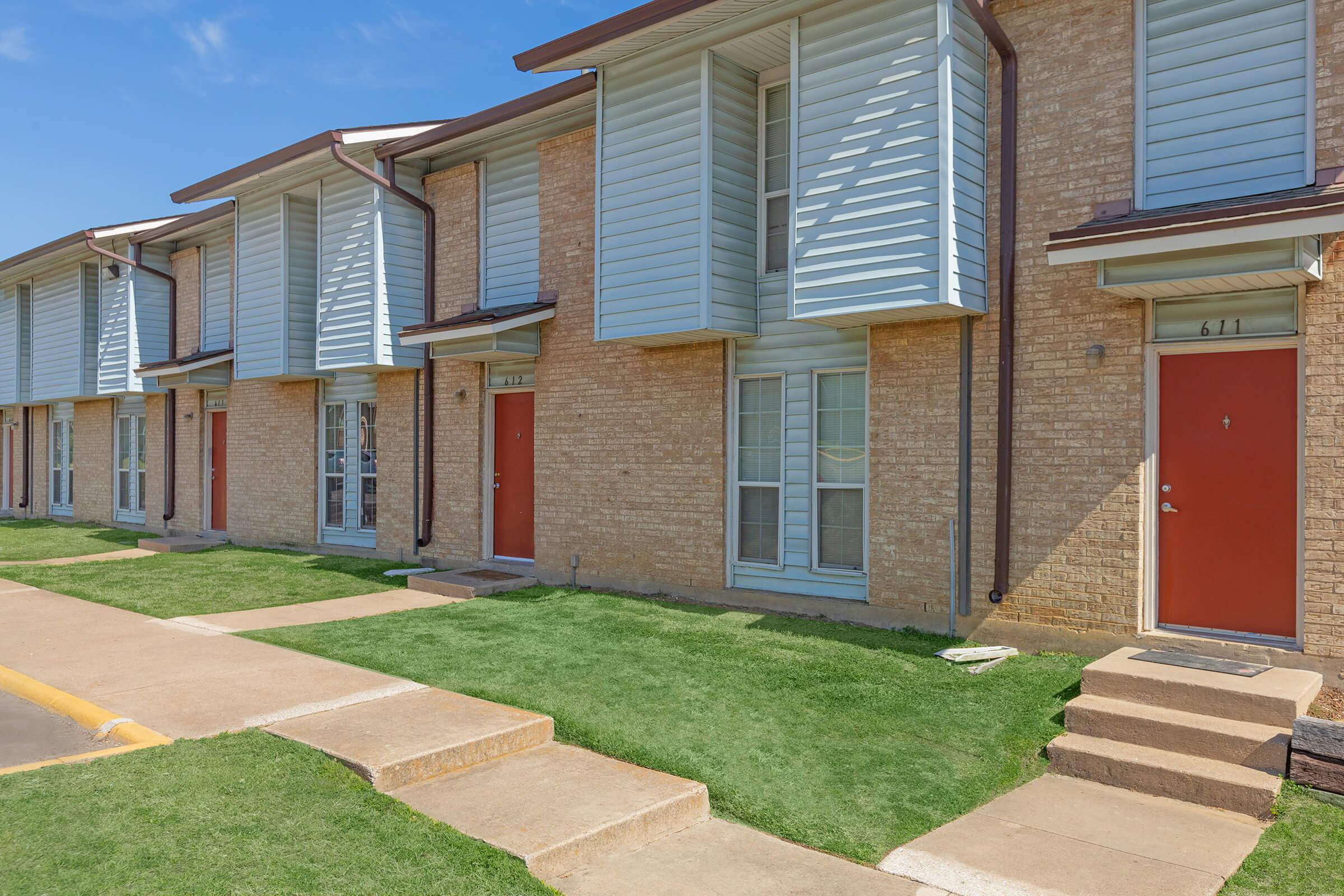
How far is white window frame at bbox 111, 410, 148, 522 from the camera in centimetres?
2130

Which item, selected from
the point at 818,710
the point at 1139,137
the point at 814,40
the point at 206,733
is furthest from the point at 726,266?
the point at 206,733

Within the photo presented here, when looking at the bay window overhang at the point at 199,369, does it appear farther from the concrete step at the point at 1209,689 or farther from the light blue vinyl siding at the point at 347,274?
the concrete step at the point at 1209,689

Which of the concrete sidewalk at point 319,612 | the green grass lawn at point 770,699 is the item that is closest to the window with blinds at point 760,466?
the green grass lawn at point 770,699

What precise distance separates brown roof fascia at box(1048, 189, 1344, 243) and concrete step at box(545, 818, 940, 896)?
4716 mm

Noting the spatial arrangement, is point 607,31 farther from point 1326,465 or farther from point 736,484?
point 1326,465

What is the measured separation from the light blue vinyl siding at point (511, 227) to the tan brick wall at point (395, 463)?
2251mm

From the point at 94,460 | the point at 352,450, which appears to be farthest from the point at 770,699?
the point at 94,460

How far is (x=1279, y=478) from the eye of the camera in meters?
6.98

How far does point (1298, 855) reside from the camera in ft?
15.1

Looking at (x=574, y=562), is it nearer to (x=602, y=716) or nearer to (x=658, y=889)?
(x=602, y=716)

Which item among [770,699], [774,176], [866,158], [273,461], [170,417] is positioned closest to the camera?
[770,699]

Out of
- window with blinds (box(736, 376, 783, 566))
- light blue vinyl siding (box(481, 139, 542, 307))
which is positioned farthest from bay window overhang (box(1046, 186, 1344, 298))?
light blue vinyl siding (box(481, 139, 542, 307))

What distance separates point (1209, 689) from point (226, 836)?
18.2 ft

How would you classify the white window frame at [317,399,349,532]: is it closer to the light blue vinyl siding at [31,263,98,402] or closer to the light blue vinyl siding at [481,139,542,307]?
the light blue vinyl siding at [481,139,542,307]
